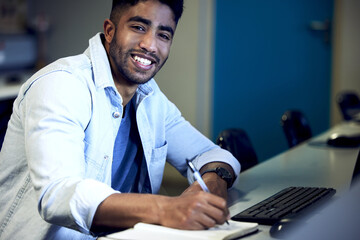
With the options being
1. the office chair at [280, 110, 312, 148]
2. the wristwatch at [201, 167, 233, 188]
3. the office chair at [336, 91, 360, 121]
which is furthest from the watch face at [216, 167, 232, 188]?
the office chair at [336, 91, 360, 121]

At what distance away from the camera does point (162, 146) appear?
1881 mm

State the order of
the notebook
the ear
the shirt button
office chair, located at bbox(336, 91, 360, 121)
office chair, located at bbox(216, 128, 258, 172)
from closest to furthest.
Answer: the notebook, the shirt button, the ear, office chair, located at bbox(216, 128, 258, 172), office chair, located at bbox(336, 91, 360, 121)

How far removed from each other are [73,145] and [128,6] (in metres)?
0.53

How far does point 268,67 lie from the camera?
4.71m

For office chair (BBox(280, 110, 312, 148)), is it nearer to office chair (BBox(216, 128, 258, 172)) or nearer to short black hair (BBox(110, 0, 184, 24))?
office chair (BBox(216, 128, 258, 172))

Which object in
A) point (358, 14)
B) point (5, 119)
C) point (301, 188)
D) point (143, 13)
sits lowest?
point (301, 188)

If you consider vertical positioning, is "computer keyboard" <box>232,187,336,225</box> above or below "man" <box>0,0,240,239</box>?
below

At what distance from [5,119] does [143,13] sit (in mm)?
580

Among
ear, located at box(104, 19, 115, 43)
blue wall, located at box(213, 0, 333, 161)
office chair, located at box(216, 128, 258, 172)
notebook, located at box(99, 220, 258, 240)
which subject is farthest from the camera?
blue wall, located at box(213, 0, 333, 161)

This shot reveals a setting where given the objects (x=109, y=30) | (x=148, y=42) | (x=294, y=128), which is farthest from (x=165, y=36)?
(x=294, y=128)

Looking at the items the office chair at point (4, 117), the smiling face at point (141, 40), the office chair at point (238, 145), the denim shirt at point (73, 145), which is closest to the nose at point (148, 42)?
the smiling face at point (141, 40)

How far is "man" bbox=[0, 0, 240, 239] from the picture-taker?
125 cm

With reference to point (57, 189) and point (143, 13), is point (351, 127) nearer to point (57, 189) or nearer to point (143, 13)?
point (143, 13)

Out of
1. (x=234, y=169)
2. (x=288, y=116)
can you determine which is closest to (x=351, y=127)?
(x=288, y=116)
